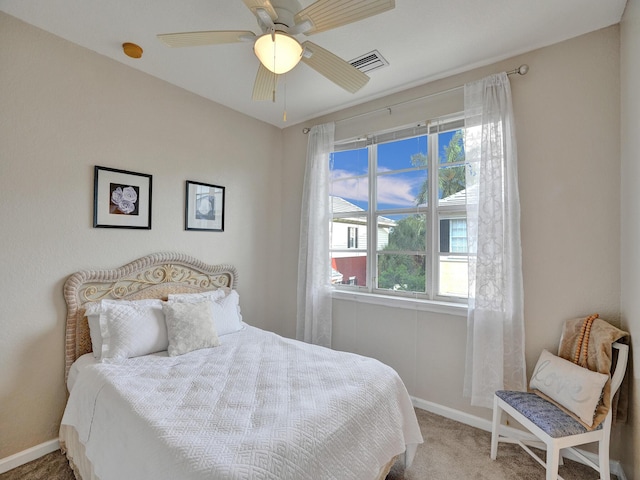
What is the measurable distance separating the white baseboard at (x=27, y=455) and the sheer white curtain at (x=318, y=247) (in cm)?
206

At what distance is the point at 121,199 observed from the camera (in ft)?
7.93

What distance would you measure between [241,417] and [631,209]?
2332 mm

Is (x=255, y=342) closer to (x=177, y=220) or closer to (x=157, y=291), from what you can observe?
(x=157, y=291)

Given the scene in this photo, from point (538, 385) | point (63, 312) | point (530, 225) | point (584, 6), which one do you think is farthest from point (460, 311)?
point (63, 312)

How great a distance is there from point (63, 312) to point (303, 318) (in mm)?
2050

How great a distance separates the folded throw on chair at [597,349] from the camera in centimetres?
167

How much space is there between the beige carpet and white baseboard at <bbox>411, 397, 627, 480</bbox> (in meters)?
0.08

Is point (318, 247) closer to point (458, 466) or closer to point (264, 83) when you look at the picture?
point (264, 83)

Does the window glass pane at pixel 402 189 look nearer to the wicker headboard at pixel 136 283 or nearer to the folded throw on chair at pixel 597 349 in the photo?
the folded throw on chair at pixel 597 349

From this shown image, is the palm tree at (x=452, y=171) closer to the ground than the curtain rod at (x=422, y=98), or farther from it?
closer to the ground

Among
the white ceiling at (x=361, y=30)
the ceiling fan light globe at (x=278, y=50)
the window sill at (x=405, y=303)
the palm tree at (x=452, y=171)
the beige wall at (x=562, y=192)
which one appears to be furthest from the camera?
the palm tree at (x=452, y=171)

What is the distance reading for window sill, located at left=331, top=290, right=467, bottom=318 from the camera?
8.14ft

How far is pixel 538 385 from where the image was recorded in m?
1.93

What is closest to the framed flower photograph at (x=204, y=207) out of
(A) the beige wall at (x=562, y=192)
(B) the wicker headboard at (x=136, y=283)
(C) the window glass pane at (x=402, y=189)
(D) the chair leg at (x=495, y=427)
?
(B) the wicker headboard at (x=136, y=283)
